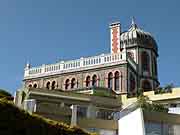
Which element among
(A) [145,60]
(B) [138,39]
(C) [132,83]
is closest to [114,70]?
(C) [132,83]

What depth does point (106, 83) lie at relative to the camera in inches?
2052

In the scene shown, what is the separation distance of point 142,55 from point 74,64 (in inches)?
444

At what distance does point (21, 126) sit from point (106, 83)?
34.2 metres

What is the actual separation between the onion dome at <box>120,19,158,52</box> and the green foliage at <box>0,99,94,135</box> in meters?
41.4

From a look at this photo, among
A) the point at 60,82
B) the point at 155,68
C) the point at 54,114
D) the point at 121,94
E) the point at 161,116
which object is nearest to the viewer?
the point at 161,116

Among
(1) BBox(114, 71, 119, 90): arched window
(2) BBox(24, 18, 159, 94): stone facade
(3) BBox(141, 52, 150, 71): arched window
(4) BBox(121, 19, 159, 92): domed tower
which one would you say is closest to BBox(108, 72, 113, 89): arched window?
(2) BBox(24, 18, 159, 94): stone facade

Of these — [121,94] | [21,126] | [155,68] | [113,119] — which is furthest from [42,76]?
[21,126]

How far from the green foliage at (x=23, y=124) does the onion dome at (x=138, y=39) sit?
41.4 m

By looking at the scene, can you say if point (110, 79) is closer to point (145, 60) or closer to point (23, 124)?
point (145, 60)

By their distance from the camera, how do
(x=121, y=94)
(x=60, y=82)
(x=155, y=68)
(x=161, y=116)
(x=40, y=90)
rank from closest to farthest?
(x=161, y=116), (x=40, y=90), (x=121, y=94), (x=60, y=82), (x=155, y=68)

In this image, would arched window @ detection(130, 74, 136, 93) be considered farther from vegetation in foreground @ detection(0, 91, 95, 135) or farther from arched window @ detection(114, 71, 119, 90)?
vegetation in foreground @ detection(0, 91, 95, 135)

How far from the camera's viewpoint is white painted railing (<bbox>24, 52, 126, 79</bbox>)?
52125mm

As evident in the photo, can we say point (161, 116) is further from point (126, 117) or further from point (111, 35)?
point (111, 35)

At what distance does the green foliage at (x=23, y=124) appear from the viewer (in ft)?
58.5
